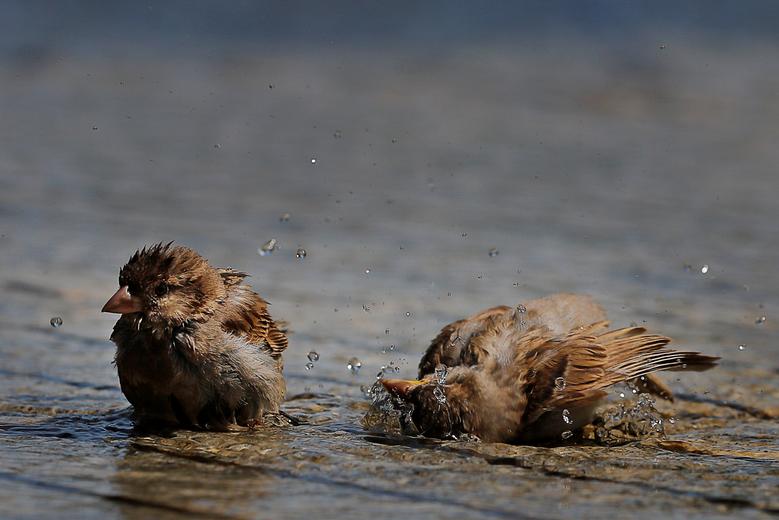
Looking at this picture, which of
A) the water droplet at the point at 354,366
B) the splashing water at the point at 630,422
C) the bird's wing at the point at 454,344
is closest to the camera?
the splashing water at the point at 630,422

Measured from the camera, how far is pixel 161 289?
5.54 m

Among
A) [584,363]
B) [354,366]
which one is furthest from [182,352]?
[584,363]

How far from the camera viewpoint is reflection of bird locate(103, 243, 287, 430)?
5.47 meters

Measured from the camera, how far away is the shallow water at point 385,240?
4.58 meters

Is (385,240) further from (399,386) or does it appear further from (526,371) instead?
(399,386)

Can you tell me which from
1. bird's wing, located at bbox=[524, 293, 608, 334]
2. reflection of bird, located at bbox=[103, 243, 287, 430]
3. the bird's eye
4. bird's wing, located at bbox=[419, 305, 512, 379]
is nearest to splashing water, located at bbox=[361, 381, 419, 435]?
bird's wing, located at bbox=[419, 305, 512, 379]

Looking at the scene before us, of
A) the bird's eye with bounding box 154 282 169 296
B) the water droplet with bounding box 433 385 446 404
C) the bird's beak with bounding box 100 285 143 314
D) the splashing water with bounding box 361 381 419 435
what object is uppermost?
the bird's eye with bounding box 154 282 169 296

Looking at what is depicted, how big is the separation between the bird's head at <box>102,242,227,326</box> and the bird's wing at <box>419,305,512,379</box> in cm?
110

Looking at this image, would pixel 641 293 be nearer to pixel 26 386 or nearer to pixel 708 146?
pixel 26 386

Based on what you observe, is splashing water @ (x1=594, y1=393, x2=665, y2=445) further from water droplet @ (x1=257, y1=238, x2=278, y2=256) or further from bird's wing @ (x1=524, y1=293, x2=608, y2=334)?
water droplet @ (x1=257, y1=238, x2=278, y2=256)

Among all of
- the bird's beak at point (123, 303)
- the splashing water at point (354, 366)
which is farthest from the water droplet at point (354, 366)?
the bird's beak at point (123, 303)

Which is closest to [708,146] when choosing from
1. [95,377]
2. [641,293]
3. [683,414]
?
[641,293]

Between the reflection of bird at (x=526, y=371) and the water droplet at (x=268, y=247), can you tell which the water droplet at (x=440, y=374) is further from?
the water droplet at (x=268, y=247)

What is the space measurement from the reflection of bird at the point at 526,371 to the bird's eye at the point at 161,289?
1102 millimetres
